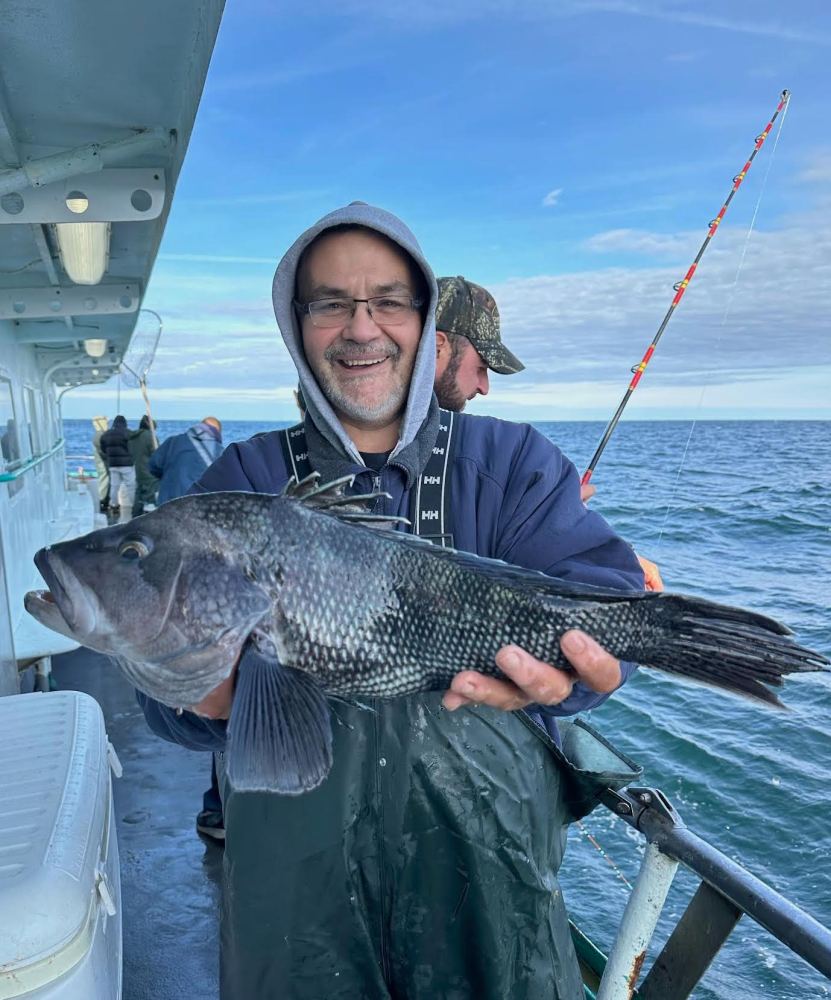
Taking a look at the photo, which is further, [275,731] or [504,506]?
[504,506]

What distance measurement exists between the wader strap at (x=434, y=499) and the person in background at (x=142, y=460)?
1625cm

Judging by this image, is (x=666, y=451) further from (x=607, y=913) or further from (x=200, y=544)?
(x=200, y=544)

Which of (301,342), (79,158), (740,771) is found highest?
(79,158)

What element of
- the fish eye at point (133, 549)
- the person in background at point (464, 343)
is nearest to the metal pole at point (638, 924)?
the fish eye at point (133, 549)

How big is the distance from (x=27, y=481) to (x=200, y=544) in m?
8.38

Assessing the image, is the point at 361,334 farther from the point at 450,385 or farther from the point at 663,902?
the point at 450,385

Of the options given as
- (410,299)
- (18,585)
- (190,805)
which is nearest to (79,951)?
(410,299)

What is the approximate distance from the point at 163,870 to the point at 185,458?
4097mm

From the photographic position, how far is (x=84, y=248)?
611 centimetres

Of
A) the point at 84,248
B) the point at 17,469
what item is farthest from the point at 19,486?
the point at 84,248

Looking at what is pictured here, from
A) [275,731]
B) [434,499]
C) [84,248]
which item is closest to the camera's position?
[275,731]

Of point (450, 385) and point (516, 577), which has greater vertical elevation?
point (450, 385)

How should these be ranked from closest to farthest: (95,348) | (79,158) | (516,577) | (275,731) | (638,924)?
1. (275,731)
2. (516,577)
3. (638,924)
4. (79,158)
5. (95,348)

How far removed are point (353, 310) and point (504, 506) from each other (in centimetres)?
85
